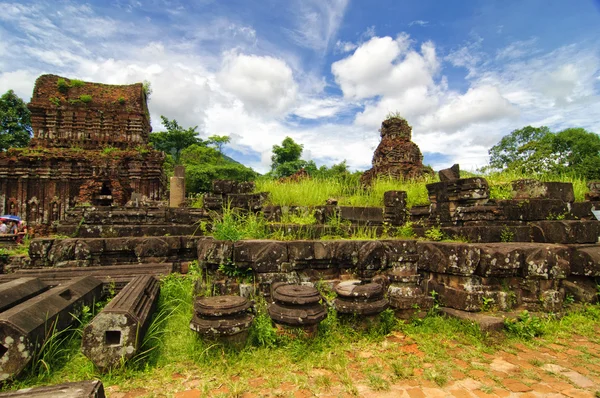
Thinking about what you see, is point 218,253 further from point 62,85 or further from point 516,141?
point 516,141

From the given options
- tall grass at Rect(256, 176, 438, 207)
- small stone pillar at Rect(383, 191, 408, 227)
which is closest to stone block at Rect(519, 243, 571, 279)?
small stone pillar at Rect(383, 191, 408, 227)

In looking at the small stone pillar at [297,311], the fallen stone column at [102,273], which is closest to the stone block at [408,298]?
the small stone pillar at [297,311]

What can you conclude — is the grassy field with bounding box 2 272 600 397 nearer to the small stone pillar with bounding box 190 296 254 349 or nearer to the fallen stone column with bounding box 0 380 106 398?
the small stone pillar with bounding box 190 296 254 349

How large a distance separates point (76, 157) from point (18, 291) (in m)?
14.1

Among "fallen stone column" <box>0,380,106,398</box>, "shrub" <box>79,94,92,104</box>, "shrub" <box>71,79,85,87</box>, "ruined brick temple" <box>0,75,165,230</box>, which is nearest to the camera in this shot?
"fallen stone column" <box>0,380,106,398</box>

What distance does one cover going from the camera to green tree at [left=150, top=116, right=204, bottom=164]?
38125 mm

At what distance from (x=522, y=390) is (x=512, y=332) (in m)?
1.18

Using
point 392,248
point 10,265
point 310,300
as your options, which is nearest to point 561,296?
point 392,248

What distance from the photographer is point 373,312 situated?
3.45 meters

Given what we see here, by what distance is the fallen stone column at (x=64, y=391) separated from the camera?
172 centimetres

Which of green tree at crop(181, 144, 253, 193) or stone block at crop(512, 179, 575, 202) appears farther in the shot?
green tree at crop(181, 144, 253, 193)

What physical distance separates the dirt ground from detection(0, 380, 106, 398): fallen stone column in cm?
63

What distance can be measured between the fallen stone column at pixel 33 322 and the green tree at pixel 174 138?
37.4 metres

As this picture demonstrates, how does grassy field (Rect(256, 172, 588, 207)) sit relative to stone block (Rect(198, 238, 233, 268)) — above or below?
above
